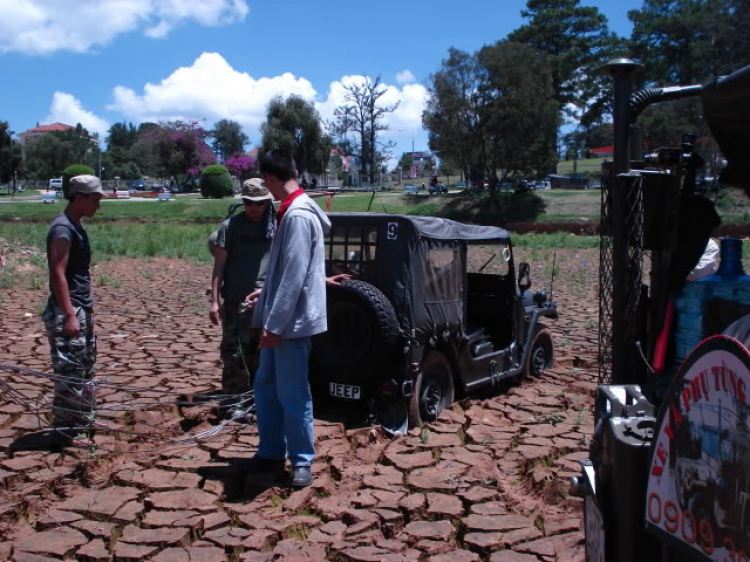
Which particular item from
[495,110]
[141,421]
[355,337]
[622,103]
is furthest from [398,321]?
[495,110]

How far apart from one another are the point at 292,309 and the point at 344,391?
1.49m

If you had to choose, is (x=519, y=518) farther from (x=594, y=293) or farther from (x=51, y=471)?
(x=594, y=293)

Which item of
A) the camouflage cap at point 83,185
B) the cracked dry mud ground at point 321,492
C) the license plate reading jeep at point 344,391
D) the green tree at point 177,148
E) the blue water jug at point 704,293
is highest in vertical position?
the green tree at point 177,148

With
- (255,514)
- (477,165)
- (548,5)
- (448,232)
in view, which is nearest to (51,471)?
(255,514)

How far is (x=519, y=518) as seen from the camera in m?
4.40

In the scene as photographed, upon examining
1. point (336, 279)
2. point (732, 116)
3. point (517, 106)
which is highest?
point (517, 106)

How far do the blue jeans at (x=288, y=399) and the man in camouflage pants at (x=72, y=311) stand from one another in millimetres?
1266

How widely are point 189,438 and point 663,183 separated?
3.81 metres

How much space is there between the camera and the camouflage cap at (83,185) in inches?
203

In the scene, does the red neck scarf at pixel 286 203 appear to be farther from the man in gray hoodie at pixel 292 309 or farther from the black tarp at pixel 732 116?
the black tarp at pixel 732 116

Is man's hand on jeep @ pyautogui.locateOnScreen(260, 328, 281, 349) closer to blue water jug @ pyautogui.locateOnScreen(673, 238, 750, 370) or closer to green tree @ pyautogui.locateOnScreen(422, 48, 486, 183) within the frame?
blue water jug @ pyautogui.locateOnScreen(673, 238, 750, 370)

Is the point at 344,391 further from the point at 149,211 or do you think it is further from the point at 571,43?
the point at 571,43

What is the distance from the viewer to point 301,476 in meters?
4.64

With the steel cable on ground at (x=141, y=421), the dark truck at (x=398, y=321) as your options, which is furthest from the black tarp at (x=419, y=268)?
the steel cable on ground at (x=141, y=421)
